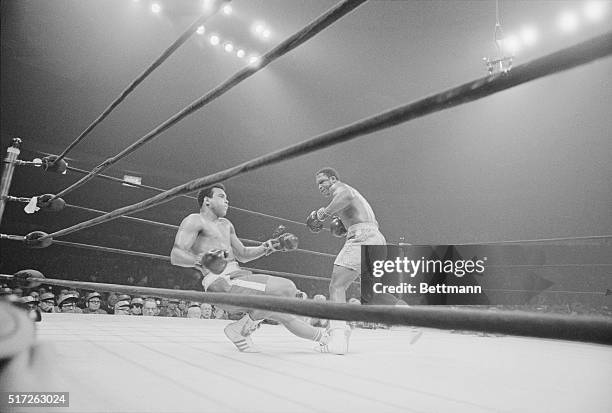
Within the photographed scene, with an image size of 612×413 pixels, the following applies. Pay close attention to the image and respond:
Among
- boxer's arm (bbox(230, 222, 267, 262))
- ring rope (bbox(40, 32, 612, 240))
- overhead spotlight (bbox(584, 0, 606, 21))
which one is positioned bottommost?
boxer's arm (bbox(230, 222, 267, 262))

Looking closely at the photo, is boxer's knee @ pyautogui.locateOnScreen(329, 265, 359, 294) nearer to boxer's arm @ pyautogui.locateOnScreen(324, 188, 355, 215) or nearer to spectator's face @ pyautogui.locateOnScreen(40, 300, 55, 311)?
boxer's arm @ pyautogui.locateOnScreen(324, 188, 355, 215)

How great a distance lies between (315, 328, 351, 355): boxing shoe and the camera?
178cm

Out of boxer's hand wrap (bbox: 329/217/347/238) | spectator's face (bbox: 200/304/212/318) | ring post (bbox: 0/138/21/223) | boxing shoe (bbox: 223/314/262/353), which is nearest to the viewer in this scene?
boxing shoe (bbox: 223/314/262/353)

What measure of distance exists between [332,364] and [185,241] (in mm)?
1004

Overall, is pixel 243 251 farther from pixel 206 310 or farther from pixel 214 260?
pixel 206 310

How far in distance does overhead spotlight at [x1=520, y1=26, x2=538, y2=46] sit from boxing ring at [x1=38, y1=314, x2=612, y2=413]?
466cm

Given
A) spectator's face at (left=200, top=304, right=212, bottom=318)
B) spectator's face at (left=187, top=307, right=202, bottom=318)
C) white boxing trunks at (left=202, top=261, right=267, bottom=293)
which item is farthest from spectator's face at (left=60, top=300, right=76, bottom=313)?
white boxing trunks at (left=202, top=261, right=267, bottom=293)

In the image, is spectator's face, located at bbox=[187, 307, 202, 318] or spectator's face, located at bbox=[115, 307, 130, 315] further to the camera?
spectator's face, located at bbox=[187, 307, 202, 318]

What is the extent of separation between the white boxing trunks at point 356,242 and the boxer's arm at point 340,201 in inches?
7.2

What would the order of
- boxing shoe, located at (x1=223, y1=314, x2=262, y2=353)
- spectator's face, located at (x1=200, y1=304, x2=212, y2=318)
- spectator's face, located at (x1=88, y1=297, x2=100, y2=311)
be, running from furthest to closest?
spectator's face, located at (x1=200, y1=304, x2=212, y2=318) < spectator's face, located at (x1=88, y1=297, x2=100, y2=311) < boxing shoe, located at (x1=223, y1=314, x2=262, y2=353)

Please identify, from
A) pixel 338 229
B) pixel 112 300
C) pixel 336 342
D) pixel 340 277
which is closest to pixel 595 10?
pixel 338 229

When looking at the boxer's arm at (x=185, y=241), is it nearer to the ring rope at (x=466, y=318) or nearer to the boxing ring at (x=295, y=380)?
the boxing ring at (x=295, y=380)

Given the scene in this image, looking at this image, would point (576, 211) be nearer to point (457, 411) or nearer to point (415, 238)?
point (415, 238)

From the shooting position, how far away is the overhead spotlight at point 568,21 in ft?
15.6
